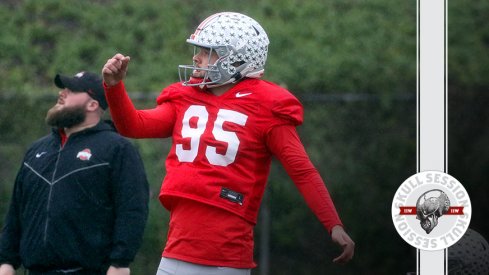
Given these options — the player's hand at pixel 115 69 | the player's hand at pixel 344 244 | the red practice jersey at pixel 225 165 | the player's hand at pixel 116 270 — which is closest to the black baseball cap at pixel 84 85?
the player's hand at pixel 116 270

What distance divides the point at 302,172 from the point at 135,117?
48 cm

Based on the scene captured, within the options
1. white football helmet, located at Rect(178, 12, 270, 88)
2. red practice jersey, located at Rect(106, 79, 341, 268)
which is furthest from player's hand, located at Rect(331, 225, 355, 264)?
white football helmet, located at Rect(178, 12, 270, 88)

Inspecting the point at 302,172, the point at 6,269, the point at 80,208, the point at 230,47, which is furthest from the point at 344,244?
the point at 6,269

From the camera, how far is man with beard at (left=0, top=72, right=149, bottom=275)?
3.53 metres

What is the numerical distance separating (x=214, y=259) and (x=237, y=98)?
450 mm

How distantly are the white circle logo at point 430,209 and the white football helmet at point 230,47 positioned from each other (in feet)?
1.81

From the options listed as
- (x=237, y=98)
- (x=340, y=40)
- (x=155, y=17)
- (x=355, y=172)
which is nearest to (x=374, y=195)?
(x=355, y=172)

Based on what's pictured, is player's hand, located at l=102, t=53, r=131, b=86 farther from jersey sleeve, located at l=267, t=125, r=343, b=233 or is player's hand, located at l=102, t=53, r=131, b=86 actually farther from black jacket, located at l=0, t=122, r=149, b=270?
black jacket, located at l=0, t=122, r=149, b=270

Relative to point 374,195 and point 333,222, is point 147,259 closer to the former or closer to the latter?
point 374,195

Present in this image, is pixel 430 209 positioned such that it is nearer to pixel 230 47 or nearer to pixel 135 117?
pixel 230 47

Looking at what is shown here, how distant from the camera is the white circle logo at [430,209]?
2902 millimetres

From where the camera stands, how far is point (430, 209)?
2.92 m

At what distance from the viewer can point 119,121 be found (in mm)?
2990

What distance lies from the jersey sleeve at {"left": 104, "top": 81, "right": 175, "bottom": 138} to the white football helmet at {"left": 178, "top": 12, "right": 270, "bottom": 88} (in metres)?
0.11
